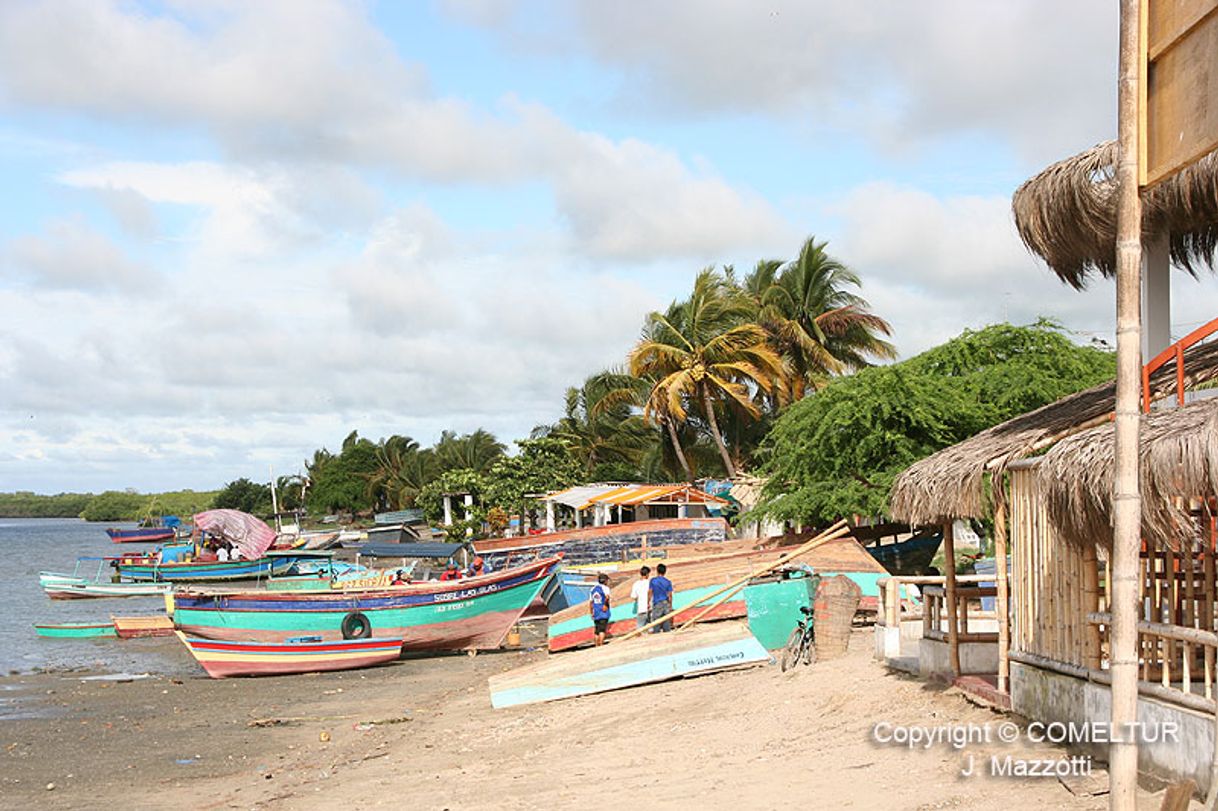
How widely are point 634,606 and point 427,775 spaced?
8113 millimetres

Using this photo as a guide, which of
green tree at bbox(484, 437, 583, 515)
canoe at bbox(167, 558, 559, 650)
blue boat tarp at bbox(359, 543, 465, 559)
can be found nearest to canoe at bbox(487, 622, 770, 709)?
canoe at bbox(167, 558, 559, 650)

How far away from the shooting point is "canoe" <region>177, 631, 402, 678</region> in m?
23.7

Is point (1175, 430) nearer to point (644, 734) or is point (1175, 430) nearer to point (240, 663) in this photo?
point (644, 734)

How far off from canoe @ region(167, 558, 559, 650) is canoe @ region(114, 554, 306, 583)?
92.4 ft

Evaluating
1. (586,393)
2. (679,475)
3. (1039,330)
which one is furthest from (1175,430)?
(586,393)

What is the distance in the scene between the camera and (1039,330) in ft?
81.5

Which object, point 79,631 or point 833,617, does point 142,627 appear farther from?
point 833,617

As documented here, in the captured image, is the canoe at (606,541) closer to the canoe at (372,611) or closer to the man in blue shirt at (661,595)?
the canoe at (372,611)

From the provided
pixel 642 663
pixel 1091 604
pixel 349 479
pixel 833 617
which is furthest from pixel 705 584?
pixel 349 479

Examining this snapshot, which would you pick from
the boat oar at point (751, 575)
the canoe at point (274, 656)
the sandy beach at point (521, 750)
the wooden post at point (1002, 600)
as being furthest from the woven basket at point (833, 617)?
the canoe at point (274, 656)

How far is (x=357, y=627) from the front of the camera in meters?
25.8

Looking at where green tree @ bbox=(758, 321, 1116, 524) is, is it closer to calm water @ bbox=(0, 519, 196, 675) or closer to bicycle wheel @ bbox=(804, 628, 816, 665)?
bicycle wheel @ bbox=(804, 628, 816, 665)

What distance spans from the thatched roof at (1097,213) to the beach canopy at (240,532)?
1933 inches

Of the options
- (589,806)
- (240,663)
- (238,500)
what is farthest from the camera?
(238,500)
